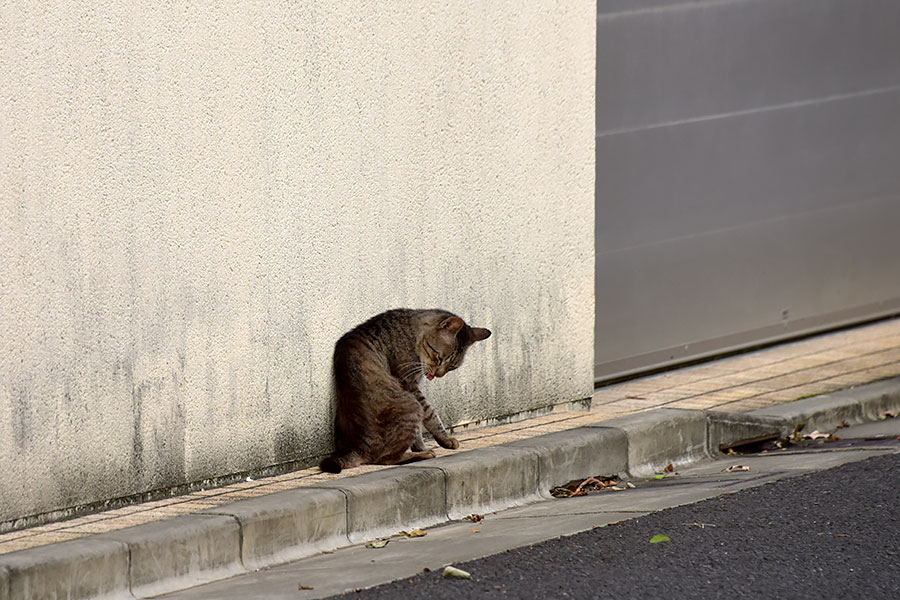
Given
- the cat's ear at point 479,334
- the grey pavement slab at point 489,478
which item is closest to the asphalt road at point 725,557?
the grey pavement slab at point 489,478

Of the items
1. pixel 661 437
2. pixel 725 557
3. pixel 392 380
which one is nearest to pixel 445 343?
pixel 392 380

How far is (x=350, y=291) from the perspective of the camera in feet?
22.9

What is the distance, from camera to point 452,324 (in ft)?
22.8

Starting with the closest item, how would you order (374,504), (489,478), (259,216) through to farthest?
(374,504)
(259,216)
(489,478)

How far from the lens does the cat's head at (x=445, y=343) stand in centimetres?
698

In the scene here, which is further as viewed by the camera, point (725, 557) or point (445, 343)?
point (445, 343)

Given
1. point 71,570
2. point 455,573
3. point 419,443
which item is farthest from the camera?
point 419,443

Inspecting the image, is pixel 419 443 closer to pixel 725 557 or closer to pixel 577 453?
pixel 577 453

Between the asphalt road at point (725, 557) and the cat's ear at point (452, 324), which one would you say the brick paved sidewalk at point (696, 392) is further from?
the asphalt road at point (725, 557)

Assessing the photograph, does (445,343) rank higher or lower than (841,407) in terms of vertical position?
higher

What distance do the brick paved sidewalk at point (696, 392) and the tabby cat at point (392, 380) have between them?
14 centimetres

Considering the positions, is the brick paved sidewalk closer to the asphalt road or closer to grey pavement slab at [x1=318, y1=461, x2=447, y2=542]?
grey pavement slab at [x1=318, y1=461, x2=447, y2=542]

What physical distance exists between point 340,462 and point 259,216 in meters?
1.16

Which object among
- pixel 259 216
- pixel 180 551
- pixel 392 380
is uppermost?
pixel 259 216
